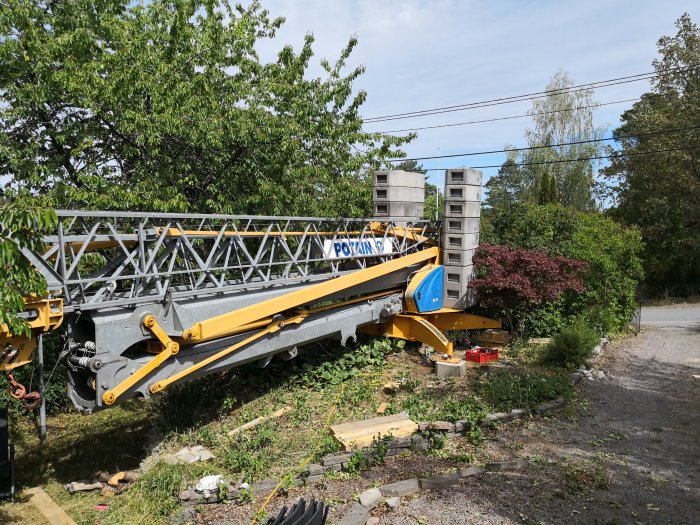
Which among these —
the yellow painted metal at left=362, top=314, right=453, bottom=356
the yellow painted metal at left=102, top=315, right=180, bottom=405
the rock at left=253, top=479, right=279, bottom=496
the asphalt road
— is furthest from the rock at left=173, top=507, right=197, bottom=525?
the asphalt road

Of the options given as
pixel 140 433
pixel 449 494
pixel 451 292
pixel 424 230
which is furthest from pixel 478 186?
pixel 140 433

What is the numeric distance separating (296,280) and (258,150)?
4.92 metres

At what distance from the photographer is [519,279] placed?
1219 centimetres

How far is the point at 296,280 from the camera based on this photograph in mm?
8938

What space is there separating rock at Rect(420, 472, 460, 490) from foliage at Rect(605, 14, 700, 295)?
2437cm

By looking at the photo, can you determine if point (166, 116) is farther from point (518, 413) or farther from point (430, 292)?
point (518, 413)

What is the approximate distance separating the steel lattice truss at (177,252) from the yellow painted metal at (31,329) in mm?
222

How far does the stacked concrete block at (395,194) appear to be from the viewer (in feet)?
42.2

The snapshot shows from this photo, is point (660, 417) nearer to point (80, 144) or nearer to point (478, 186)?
point (478, 186)

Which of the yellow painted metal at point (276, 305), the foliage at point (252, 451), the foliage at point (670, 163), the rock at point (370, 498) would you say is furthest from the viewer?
the foliage at point (670, 163)

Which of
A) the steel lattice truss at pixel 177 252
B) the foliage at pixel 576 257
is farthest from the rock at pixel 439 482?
the foliage at pixel 576 257

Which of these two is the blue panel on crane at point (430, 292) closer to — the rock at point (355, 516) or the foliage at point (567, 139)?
the rock at point (355, 516)

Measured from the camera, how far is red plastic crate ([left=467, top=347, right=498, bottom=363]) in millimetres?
11508

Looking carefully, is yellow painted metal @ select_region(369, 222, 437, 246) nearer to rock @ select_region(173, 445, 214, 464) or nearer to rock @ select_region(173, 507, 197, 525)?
rock @ select_region(173, 445, 214, 464)
